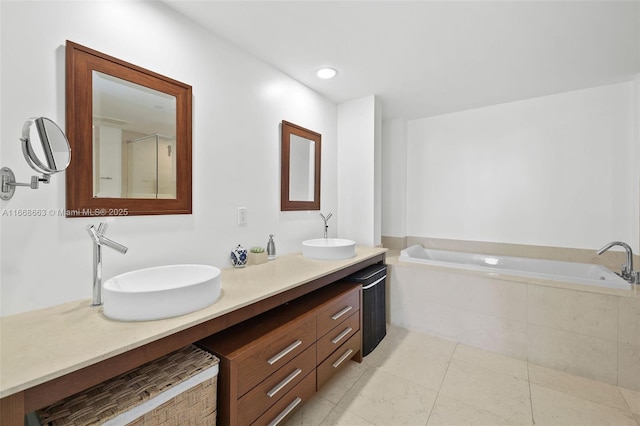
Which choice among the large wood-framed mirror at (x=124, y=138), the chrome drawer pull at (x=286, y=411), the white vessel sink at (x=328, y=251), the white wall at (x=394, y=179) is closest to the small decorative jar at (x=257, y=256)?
the white vessel sink at (x=328, y=251)

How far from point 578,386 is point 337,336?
167 centimetres

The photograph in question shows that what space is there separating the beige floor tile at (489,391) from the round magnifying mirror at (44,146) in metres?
2.36

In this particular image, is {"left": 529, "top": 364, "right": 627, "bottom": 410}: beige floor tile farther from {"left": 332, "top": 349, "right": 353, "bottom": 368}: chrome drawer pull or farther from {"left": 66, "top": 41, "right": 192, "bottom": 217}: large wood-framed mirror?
{"left": 66, "top": 41, "right": 192, "bottom": 217}: large wood-framed mirror

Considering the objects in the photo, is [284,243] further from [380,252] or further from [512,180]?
[512,180]

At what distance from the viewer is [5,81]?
1013 mm

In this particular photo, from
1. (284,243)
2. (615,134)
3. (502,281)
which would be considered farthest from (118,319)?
(615,134)

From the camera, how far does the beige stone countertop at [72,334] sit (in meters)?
0.71

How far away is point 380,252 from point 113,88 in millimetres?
2161

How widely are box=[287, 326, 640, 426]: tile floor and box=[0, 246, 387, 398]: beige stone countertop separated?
89 cm

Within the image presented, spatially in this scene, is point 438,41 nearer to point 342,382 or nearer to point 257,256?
point 257,256

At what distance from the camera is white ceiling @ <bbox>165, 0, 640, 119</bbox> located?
4.96 feet

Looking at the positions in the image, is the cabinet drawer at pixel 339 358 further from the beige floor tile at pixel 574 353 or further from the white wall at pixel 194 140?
the beige floor tile at pixel 574 353

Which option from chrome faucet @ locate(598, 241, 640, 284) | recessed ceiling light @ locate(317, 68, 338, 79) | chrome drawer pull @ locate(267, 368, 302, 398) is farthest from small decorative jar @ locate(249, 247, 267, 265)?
chrome faucet @ locate(598, 241, 640, 284)

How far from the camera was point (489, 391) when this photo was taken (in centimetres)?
178
